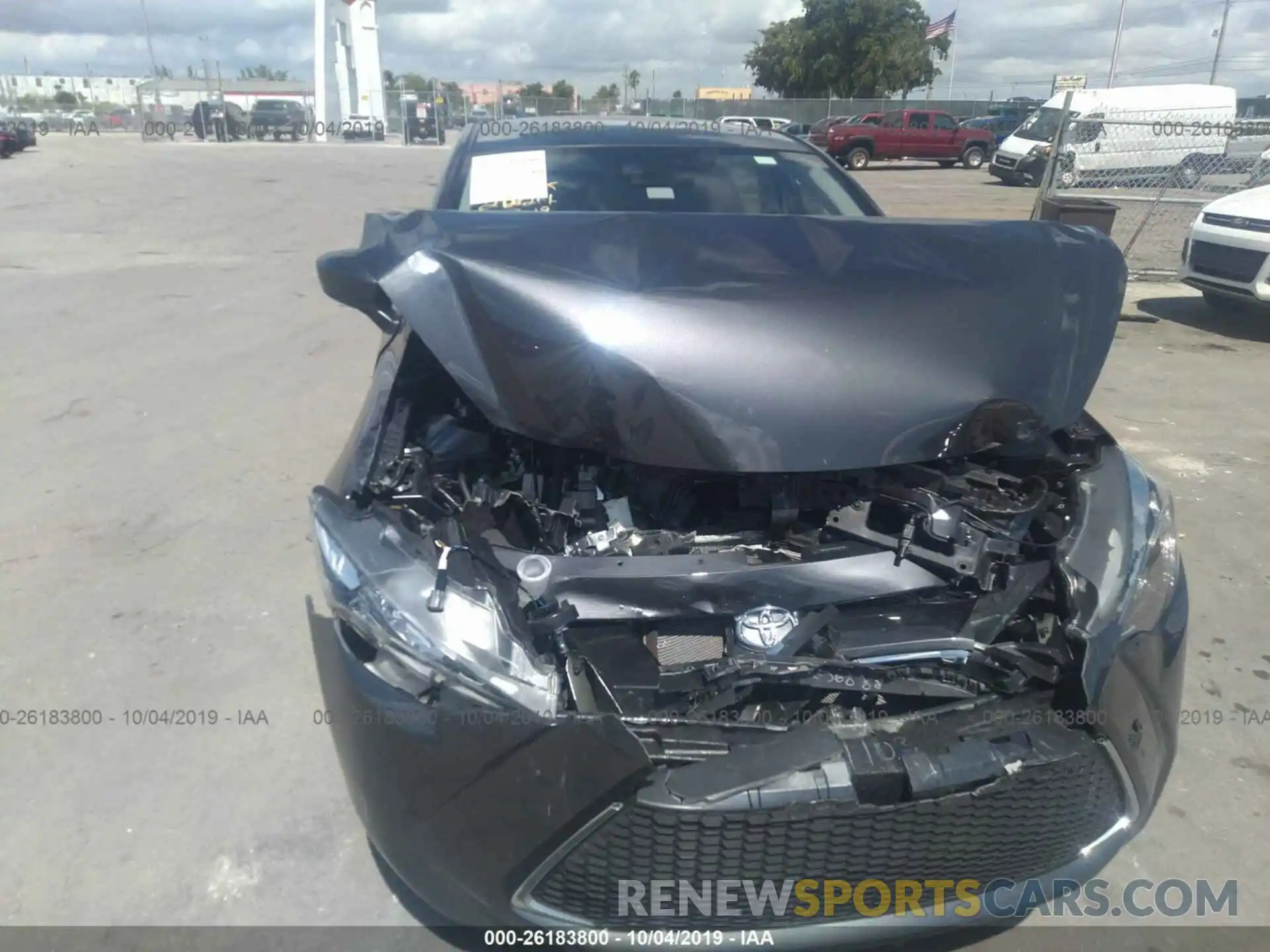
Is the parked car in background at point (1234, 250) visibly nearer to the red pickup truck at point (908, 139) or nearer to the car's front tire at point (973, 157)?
the red pickup truck at point (908, 139)

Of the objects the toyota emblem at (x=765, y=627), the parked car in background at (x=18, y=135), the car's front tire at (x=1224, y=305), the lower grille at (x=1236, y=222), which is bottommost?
the car's front tire at (x=1224, y=305)

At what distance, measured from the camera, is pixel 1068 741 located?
180 cm

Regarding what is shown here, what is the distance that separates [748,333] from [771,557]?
0.54 metres

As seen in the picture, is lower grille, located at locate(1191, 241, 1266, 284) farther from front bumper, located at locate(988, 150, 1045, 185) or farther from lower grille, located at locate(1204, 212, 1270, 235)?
front bumper, located at locate(988, 150, 1045, 185)

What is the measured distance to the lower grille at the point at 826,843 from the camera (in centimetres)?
165

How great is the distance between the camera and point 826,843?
1.68 metres

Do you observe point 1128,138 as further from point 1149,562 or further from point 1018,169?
point 1149,562

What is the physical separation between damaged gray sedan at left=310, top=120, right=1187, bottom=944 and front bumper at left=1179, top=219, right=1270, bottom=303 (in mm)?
6148

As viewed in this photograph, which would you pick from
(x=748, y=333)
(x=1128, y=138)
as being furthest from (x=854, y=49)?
(x=748, y=333)

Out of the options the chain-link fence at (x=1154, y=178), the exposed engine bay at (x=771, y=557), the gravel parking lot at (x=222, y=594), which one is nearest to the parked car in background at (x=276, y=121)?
the gravel parking lot at (x=222, y=594)

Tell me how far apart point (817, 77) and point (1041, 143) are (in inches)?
1194

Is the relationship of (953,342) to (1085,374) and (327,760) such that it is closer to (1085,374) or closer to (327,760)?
(1085,374)

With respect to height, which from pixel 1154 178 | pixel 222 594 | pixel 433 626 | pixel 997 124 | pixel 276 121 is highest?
pixel 276 121

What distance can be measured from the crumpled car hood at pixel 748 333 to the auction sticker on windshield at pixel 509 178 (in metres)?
1.07
